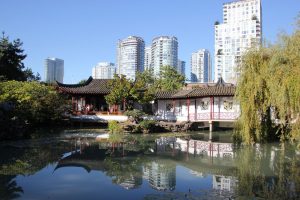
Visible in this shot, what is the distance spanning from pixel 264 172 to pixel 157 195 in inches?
189

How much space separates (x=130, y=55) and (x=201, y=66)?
1264 inches

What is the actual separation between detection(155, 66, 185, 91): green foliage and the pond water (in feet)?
101

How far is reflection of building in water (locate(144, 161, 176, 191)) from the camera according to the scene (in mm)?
10141

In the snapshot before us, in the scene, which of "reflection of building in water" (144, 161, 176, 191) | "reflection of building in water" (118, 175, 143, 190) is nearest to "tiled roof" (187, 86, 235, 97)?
"reflection of building in water" (144, 161, 176, 191)

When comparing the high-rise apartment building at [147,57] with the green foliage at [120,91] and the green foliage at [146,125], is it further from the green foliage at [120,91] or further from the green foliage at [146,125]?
the green foliage at [146,125]

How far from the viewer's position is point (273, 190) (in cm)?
947

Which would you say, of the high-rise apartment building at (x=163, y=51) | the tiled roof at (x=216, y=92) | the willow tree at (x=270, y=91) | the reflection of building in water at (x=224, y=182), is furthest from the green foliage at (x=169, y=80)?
the high-rise apartment building at (x=163, y=51)

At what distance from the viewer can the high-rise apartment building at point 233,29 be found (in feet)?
276

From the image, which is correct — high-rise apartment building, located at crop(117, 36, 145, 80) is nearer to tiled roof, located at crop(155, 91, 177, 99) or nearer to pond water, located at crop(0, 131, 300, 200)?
tiled roof, located at crop(155, 91, 177, 99)

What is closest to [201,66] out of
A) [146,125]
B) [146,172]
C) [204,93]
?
[204,93]

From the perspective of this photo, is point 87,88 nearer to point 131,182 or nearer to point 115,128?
point 115,128

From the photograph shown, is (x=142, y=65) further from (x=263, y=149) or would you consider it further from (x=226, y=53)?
(x=263, y=149)

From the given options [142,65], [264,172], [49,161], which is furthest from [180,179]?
[142,65]

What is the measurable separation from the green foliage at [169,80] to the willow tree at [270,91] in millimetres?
29432
